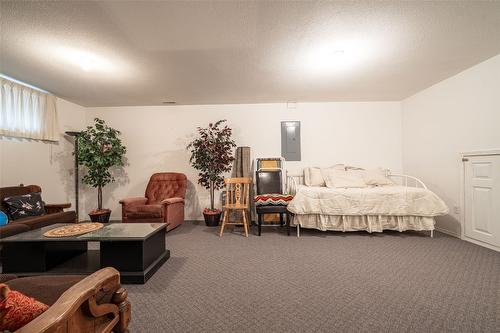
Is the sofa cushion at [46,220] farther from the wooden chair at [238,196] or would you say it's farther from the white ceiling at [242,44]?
the wooden chair at [238,196]

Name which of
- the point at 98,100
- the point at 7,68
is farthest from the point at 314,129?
the point at 7,68

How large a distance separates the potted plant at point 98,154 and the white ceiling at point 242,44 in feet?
2.65

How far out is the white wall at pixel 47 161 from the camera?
3.25 metres

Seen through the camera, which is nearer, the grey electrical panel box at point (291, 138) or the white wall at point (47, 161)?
the white wall at point (47, 161)

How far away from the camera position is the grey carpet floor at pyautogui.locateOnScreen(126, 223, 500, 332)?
59.0 inches

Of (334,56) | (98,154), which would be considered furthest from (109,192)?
(334,56)

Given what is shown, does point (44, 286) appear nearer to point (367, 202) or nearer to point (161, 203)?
point (161, 203)

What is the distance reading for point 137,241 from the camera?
2.10 metres

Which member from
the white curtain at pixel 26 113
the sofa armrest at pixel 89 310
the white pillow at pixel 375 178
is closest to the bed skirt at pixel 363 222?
the white pillow at pixel 375 178

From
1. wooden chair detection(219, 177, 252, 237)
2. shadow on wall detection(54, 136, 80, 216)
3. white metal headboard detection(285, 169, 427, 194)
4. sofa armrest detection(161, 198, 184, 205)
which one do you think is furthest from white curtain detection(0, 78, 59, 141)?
white metal headboard detection(285, 169, 427, 194)

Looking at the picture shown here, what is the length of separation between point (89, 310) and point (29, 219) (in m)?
2.82

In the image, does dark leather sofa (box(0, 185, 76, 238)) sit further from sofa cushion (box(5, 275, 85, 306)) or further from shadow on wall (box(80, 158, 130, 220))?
sofa cushion (box(5, 275, 85, 306))

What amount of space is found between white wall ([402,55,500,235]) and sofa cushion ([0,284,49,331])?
4372mm

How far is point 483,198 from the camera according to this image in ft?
9.48
